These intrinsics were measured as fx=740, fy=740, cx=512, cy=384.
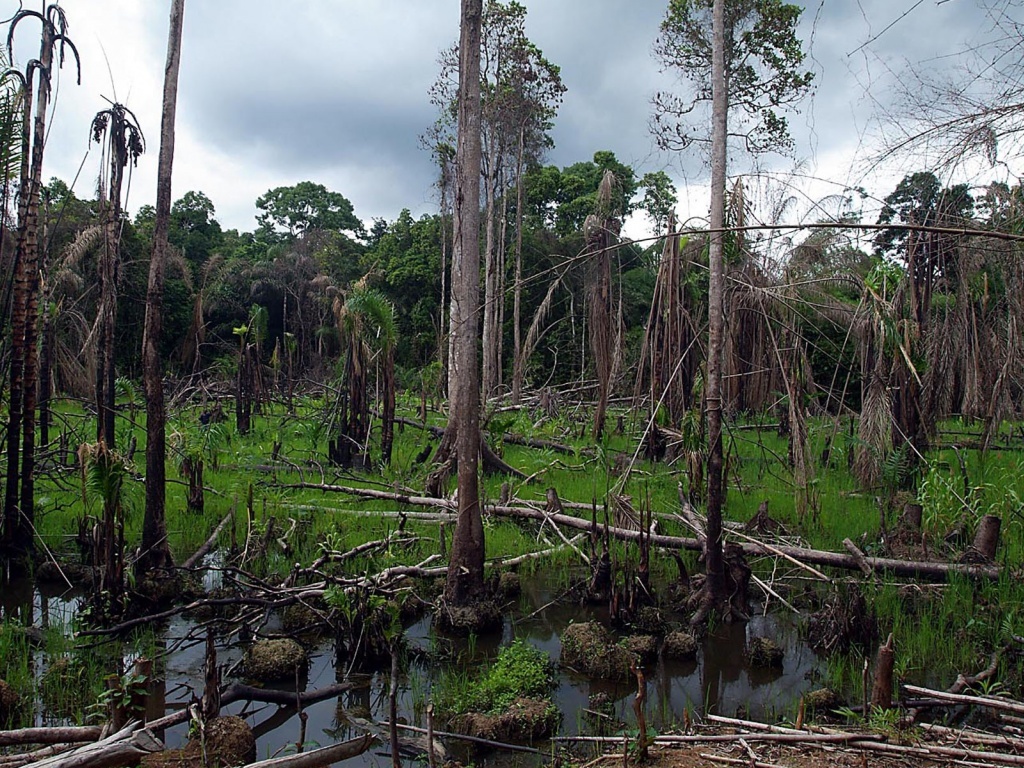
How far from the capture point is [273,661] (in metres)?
5.45

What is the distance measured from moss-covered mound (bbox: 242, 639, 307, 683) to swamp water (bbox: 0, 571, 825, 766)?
0.12m

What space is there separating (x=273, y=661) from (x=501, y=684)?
5.62 ft

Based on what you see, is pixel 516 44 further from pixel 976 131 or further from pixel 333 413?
pixel 976 131

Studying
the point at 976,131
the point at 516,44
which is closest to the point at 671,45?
the point at 976,131

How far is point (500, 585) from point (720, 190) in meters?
4.16

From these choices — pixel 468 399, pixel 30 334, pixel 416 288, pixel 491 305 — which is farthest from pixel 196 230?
pixel 468 399

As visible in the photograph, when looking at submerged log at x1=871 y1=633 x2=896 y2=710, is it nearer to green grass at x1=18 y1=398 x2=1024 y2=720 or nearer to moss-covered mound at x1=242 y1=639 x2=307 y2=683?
green grass at x1=18 y1=398 x2=1024 y2=720

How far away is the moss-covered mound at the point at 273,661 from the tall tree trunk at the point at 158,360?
197 centimetres

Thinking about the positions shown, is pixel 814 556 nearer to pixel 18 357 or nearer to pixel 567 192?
pixel 18 357

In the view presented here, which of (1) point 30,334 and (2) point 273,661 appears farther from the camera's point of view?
(1) point 30,334

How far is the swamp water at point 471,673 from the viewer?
16.1 feet

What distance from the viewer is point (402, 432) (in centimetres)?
1623

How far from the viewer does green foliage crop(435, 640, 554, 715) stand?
4973 mm

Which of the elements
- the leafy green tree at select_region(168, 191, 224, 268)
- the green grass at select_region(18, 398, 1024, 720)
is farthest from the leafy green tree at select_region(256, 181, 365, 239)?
the green grass at select_region(18, 398, 1024, 720)
